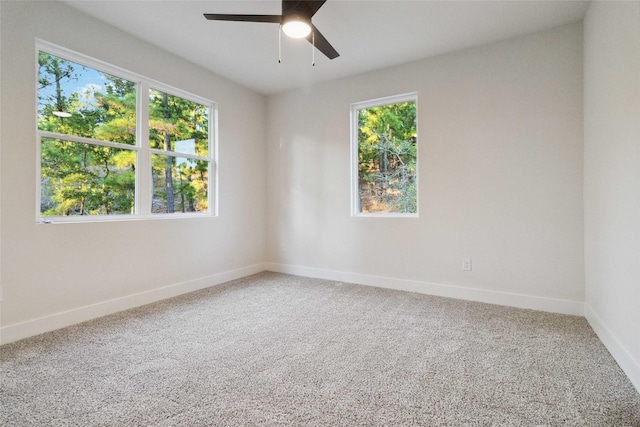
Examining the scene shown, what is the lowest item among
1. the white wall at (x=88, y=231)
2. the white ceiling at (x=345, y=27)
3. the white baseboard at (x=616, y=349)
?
the white baseboard at (x=616, y=349)

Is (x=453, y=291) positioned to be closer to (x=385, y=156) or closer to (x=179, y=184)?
(x=385, y=156)

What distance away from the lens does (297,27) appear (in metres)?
2.09

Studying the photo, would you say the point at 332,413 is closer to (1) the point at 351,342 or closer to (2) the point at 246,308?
(1) the point at 351,342

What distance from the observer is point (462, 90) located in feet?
10.4

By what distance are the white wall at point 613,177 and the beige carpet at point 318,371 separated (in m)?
0.22

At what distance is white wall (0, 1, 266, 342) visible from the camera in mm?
2215

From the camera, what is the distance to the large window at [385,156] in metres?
3.58

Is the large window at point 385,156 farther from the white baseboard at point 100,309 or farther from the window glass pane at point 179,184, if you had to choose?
the white baseboard at point 100,309

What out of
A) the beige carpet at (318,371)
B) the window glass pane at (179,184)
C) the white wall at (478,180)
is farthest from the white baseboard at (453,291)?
the window glass pane at (179,184)

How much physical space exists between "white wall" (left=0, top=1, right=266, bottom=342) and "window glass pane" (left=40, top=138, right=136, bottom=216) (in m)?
0.14

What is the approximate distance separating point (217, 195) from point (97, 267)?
1.54 meters

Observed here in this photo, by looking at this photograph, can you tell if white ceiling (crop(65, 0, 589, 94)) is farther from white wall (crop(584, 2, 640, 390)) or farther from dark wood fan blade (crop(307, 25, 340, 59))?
white wall (crop(584, 2, 640, 390))

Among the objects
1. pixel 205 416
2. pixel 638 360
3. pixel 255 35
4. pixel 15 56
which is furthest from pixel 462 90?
pixel 15 56

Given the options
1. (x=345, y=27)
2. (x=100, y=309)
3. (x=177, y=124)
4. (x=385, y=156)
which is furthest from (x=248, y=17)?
(x=100, y=309)
